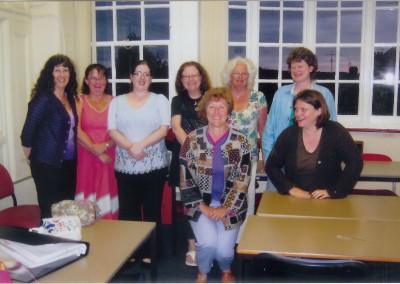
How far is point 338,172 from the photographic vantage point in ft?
8.11

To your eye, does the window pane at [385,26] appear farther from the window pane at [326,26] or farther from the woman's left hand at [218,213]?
the woman's left hand at [218,213]

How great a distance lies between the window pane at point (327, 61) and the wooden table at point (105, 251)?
3.67 metres

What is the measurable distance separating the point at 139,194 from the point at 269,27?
293 centimetres

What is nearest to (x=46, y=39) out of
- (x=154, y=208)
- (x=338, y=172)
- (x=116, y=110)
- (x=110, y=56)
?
(x=110, y=56)

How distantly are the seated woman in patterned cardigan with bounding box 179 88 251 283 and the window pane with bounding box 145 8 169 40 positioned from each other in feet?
7.73

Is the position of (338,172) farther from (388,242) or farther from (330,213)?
(388,242)

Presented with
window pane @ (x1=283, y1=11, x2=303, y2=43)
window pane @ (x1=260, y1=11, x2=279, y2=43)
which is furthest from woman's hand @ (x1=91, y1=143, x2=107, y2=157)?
window pane @ (x1=283, y1=11, x2=303, y2=43)

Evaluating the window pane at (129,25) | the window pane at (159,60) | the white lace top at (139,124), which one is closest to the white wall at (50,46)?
the window pane at (159,60)

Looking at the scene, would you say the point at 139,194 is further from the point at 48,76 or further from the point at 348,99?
the point at 348,99

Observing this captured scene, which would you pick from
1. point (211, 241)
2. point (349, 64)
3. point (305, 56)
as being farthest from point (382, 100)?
point (211, 241)

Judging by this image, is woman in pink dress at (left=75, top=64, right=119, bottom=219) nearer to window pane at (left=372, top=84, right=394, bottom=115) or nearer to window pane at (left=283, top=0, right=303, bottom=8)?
window pane at (left=283, top=0, right=303, bottom=8)

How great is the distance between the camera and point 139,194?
2.88 meters

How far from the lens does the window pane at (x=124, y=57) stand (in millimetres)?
4770

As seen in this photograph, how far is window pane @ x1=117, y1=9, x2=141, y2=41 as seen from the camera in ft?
15.6
